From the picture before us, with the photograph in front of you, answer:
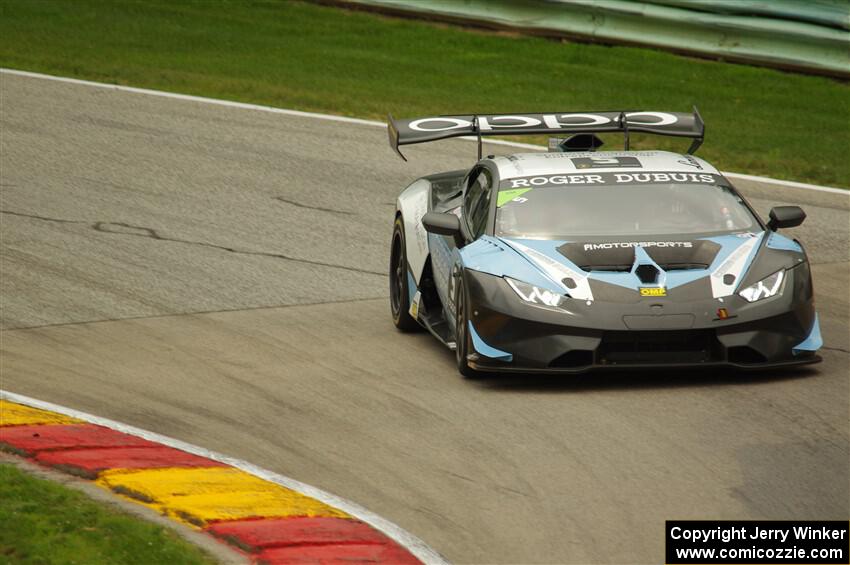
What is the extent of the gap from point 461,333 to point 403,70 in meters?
10.6

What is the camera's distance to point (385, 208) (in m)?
13.6

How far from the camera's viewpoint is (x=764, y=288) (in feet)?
27.7

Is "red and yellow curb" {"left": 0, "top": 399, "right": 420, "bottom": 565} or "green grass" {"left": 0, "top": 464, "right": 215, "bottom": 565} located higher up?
"green grass" {"left": 0, "top": 464, "right": 215, "bottom": 565}

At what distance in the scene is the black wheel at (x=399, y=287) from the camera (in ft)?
33.4

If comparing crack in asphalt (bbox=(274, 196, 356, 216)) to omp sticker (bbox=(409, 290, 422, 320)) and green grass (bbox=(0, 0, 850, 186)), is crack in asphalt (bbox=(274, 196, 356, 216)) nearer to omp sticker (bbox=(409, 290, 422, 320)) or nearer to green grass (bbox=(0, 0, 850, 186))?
green grass (bbox=(0, 0, 850, 186))

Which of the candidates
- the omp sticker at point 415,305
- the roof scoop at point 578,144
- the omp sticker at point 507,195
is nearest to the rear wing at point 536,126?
the roof scoop at point 578,144

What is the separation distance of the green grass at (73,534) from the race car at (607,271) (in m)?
2.86

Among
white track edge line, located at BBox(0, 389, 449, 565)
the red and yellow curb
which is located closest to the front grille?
white track edge line, located at BBox(0, 389, 449, 565)

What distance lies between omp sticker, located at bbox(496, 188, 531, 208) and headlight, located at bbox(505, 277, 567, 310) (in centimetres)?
96

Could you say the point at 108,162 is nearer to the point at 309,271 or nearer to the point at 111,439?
the point at 309,271

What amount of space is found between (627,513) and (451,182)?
4.79m

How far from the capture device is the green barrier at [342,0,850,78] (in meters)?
18.0

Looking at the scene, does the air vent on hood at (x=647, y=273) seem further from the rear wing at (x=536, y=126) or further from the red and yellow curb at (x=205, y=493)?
the red and yellow curb at (x=205, y=493)

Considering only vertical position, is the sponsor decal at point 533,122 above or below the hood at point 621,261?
above
